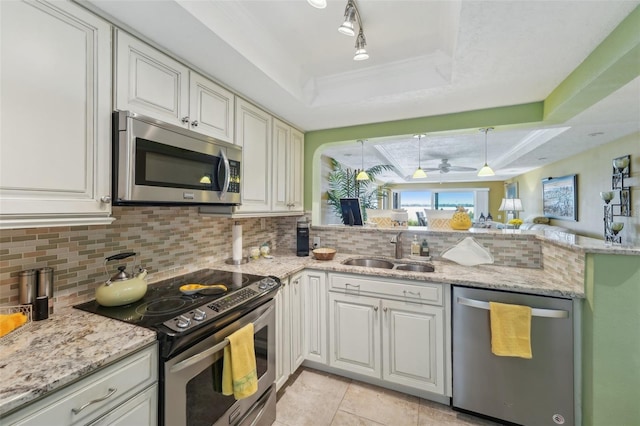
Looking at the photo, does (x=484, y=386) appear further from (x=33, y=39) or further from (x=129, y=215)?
(x=33, y=39)

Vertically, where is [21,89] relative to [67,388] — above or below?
above

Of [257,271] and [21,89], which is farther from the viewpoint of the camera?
[257,271]

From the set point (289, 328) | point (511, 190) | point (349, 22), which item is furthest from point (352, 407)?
point (511, 190)

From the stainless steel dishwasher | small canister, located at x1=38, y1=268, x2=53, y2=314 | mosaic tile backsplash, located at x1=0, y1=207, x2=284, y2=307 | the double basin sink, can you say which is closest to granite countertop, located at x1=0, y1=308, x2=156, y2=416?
small canister, located at x1=38, y1=268, x2=53, y2=314

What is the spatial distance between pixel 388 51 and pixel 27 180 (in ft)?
6.73

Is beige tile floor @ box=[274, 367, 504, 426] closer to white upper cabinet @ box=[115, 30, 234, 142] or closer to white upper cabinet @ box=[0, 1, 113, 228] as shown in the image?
white upper cabinet @ box=[0, 1, 113, 228]

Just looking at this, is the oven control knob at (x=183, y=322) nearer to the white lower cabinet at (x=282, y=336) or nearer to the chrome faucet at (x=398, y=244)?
the white lower cabinet at (x=282, y=336)

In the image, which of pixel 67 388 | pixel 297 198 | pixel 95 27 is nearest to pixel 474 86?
pixel 297 198

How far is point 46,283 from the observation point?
3.84ft

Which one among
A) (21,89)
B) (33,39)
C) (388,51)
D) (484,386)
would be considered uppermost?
(388,51)

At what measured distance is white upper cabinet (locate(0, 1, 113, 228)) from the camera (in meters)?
0.92

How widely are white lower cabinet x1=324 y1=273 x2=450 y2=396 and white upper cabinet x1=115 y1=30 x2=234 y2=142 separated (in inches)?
58.0

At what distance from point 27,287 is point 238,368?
3.20ft

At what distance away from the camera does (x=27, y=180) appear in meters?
0.95
